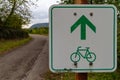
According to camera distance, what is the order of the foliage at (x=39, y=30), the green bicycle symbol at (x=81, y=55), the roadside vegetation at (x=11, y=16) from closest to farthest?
the green bicycle symbol at (x=81, y=55), the roadside vegetation at (x=11, y=16), the foliage at (x=39, y=30)

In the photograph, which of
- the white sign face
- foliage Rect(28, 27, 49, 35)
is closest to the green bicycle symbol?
the white sign face

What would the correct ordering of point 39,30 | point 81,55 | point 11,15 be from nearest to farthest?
point 81,55
point 11,15
point 39,30

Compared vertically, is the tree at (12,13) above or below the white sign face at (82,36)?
below

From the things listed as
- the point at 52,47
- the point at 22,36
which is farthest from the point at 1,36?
the point at 52,47

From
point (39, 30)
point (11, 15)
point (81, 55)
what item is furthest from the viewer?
point (39, 30)

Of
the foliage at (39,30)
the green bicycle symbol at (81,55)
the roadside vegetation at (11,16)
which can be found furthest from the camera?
the foliage at (39,30)

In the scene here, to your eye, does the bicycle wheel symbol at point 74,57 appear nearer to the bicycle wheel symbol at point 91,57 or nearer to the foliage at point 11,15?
the bicycle wheel symbol at point 91,57

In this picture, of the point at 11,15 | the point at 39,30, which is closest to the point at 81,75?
the point at 11,15

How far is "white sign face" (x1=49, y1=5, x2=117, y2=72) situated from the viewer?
2.48 m

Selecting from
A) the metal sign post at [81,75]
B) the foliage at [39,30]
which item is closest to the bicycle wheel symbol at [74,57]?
the metal sign post at [81,75]

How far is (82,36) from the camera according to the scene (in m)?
2.49

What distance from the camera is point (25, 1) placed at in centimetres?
4559

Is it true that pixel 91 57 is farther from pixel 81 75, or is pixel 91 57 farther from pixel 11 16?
pixel 11 16

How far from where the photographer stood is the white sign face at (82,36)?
2480 millimetres
